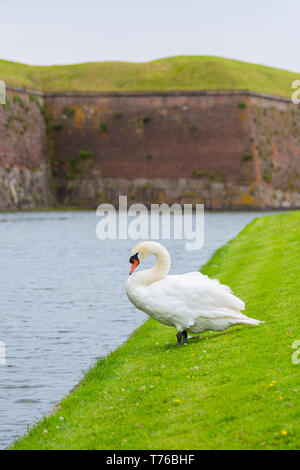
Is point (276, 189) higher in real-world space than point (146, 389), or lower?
lower

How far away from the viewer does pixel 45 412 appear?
8.74m

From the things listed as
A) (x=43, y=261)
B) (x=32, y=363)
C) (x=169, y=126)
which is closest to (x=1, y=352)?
(x=32, y=363)

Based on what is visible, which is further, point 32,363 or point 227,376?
point 32,363

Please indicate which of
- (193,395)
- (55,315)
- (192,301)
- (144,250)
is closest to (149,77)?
(55,315)

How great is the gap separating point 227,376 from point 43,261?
725 inches

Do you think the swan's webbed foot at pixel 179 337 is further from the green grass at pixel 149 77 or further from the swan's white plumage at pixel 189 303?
the green grass at pixel 149 77

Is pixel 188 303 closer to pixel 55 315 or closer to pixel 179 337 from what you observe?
pixel 179 337

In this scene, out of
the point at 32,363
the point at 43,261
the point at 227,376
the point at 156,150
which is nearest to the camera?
the point at 227,376

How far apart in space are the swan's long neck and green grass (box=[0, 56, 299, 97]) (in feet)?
222

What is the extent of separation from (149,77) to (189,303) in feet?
242

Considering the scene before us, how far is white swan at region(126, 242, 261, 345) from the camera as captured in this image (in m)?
10.3

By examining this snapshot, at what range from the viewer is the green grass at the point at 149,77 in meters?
79.8
